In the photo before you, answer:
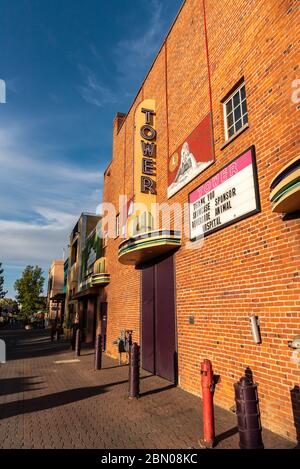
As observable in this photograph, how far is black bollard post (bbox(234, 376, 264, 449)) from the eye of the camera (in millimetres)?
3988

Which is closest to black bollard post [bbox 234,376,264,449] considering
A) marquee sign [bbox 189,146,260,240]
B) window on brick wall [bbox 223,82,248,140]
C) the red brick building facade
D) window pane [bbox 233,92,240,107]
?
the red brick building facade

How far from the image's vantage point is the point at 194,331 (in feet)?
25.3

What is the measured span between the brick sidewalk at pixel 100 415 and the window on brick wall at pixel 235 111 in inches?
227

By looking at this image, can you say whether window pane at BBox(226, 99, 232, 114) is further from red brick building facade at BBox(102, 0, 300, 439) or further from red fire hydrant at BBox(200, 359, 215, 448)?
red fire hydrant at BBox(200, 359, 215, 448)

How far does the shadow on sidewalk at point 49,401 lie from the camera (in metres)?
6.29

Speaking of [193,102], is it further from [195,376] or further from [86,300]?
[86,300]

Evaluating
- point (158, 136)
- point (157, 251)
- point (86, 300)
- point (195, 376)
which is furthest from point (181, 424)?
point (86, 300)

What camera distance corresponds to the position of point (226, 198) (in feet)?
22.0

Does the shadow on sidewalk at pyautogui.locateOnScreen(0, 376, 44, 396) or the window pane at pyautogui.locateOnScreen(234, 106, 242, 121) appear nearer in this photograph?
the window pane at pyautogui.locateOnScreen(234, 106, 242, 121)

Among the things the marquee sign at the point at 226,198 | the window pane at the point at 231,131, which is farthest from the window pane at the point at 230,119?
the marquee sign at the point at 226,198

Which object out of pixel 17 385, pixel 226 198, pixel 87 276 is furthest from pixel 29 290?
pixel 226 198

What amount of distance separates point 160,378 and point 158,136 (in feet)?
26.7

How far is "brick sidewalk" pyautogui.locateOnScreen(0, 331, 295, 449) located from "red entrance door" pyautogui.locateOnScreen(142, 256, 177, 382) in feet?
1.77

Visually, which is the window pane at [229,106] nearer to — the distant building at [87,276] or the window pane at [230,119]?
the window pane at [230,119]
